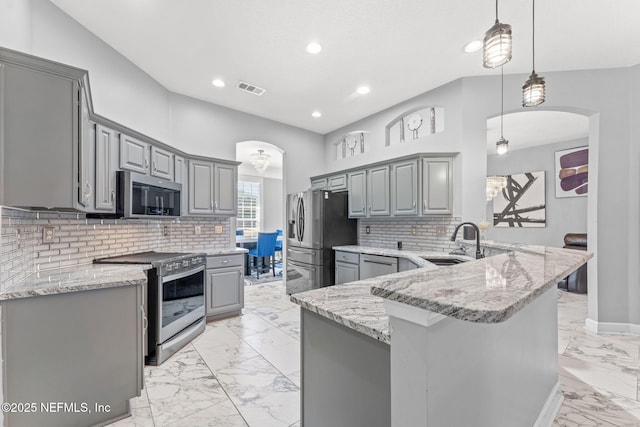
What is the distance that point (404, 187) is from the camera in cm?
394

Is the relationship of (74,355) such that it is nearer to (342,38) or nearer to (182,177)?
(182,177)

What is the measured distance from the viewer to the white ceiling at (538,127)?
15.3 ft

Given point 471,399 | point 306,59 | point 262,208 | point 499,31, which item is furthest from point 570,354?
point 262,208

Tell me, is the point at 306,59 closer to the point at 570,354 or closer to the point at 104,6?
the point at 104,6

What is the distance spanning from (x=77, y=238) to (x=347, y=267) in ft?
10.5

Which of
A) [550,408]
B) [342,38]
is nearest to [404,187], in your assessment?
[342,38]

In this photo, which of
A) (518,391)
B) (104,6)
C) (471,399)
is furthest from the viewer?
(104,6)

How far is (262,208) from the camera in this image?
8.85 m

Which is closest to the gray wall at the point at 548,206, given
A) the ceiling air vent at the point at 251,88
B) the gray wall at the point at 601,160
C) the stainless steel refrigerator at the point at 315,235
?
the gray wall at the point at 601,160

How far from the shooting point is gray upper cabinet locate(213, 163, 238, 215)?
3976 mm

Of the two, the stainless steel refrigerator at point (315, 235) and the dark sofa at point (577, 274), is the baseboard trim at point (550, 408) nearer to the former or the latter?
the stainless steel refrigerator at point (315, 235)

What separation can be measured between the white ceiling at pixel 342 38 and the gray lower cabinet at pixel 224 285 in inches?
93.2

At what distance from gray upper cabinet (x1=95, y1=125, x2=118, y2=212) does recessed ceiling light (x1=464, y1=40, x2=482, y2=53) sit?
11.6 ft

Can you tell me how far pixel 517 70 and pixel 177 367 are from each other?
4911 millimetres
